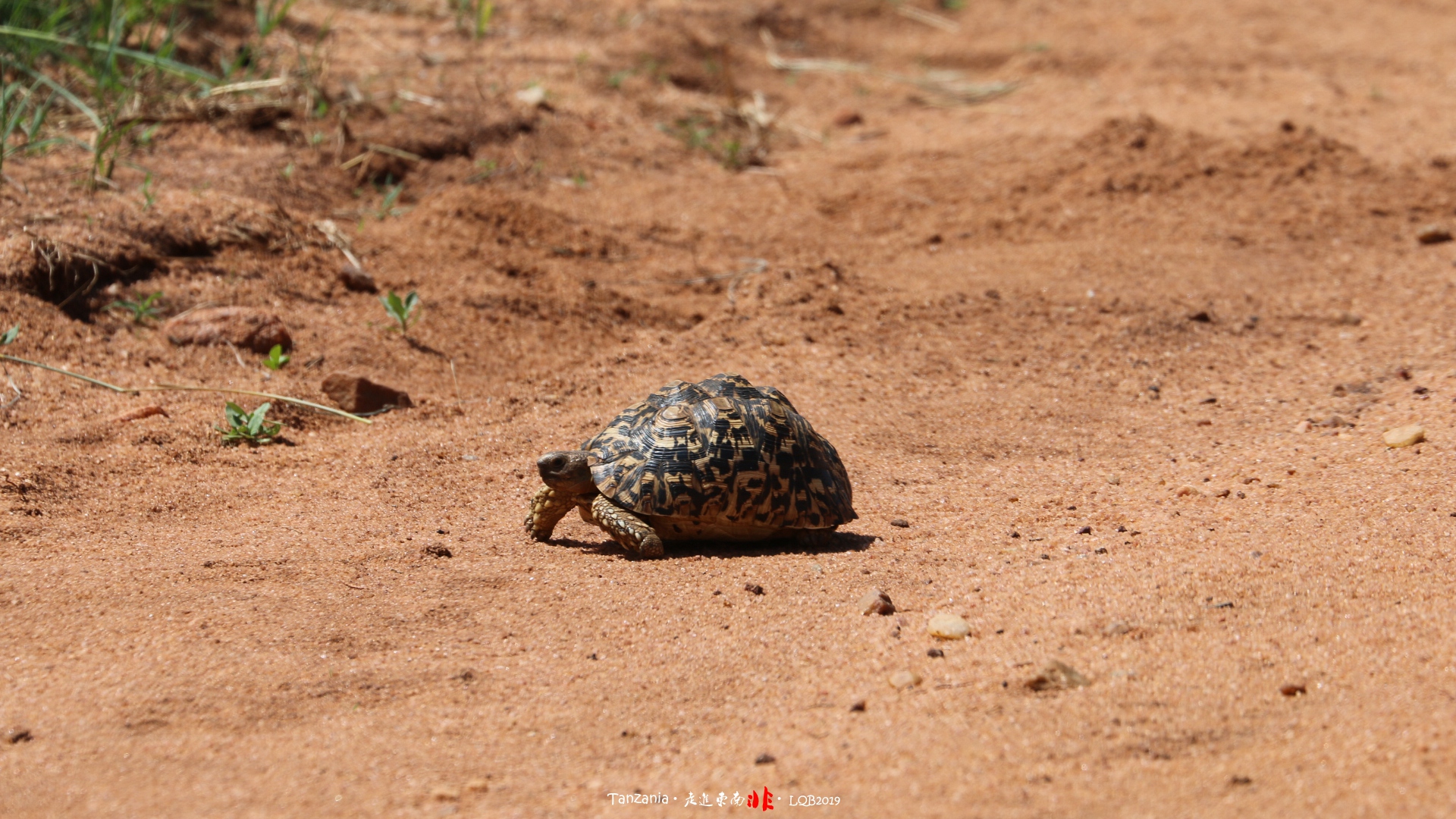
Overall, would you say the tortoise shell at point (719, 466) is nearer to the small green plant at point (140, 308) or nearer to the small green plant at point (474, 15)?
the small green plant at point (140, 308)

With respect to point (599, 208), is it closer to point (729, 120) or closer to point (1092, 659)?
point (729, 120)

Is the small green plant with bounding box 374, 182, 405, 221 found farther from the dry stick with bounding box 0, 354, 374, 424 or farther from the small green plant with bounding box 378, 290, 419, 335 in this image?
the dry stick with bounding box 0, 354, 374, 424

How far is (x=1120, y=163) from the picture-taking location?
8.08 m

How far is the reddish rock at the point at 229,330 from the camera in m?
5.41

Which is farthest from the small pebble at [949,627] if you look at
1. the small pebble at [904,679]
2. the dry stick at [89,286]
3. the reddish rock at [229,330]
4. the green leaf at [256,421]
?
the dry stick at [89,286]

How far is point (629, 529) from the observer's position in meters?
3.81

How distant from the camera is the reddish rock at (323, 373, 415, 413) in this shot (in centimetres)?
514

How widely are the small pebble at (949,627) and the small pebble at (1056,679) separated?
304 millimetres

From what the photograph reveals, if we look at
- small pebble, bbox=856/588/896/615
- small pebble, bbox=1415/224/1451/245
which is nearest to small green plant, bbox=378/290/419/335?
small pebble, bbox=856/588/896/615

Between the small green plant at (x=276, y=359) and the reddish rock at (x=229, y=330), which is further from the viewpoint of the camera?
the reddish rock at (x=229, y=330)

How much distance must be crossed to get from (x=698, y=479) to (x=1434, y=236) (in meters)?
5.62

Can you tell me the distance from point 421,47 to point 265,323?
418 cm

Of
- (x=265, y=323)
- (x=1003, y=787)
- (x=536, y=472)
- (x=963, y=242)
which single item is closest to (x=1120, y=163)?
(x=963, y=242)

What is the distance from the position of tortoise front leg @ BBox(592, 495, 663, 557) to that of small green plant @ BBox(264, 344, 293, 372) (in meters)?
2.17
